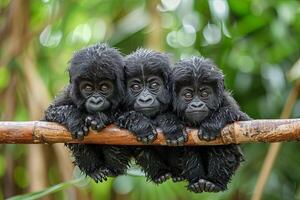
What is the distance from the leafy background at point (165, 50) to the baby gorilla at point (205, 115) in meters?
1.28

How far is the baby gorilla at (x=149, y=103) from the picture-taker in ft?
6.65

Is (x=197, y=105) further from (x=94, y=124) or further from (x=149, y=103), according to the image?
(x=94, y=124)

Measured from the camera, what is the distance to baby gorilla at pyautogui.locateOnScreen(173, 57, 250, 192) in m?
2.04

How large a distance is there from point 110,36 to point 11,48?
24.0 inches

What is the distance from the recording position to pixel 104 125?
204 cm

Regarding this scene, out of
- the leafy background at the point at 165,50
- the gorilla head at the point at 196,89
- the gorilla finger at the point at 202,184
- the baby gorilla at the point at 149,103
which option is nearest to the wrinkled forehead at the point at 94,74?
the baby gorilla at the point at 149,103

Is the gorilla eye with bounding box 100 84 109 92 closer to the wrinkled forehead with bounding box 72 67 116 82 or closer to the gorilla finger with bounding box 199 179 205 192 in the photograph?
the wrinkled forehead with bounding box 72 67 116 82

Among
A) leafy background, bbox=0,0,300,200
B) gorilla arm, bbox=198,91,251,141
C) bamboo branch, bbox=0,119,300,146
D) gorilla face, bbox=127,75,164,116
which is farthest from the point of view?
leafy background, bbox=0,0,300,200

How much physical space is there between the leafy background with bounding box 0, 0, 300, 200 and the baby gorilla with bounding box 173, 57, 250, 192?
1.28m

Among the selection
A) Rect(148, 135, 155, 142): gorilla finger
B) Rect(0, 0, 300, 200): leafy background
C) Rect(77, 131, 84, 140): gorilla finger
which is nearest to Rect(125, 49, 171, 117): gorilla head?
Rect(148, 135, 155, 142): gorilla finger

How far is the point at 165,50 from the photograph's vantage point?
3.48 meters

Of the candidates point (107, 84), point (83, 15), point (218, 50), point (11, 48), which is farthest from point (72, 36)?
point (107, 84)

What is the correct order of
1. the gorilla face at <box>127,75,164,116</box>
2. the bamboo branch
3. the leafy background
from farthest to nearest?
the leafy background → the gorilla face at <box>127,75,164,116</box> → the bamboo branch

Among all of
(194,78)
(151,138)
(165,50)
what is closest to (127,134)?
(151,138)
